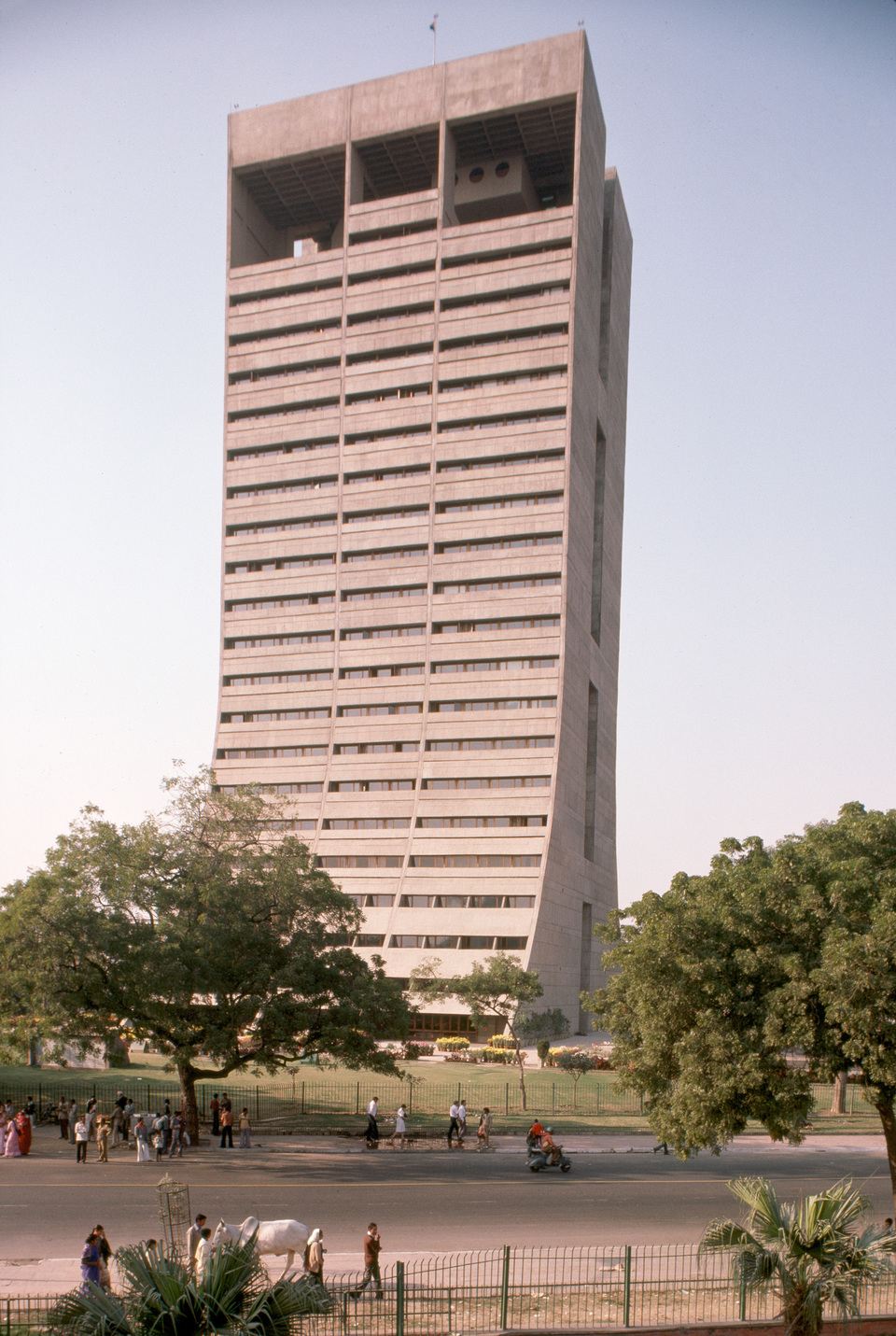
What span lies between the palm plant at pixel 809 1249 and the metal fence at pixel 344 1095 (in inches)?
1006

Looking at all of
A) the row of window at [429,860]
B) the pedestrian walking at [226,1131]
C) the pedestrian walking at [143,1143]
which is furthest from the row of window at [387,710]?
the pedestrian walking at [143,1143]

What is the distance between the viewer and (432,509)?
89.0 metres

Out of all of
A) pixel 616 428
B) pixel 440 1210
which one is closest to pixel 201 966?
pixel 440 1210

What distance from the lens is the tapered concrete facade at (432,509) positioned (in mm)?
84188

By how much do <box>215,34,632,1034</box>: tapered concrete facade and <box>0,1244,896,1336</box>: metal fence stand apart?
198 ft

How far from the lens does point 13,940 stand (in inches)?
1198

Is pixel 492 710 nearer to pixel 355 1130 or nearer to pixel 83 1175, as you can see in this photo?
pixel 355 1130

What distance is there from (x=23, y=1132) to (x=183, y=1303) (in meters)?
23.3

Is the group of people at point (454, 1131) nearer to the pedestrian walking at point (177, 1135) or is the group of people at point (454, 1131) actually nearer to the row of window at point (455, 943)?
the pedestrian walking at point (177, 1135)

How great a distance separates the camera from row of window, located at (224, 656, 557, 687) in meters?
85.7

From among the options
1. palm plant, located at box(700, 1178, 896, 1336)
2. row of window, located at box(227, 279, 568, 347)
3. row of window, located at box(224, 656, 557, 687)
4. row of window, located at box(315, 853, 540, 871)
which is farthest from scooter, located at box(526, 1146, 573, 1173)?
row of window, located at box(227, 279, 568, 347)

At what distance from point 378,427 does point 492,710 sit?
2642cm

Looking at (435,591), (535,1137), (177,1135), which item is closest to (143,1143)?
(177,1135)

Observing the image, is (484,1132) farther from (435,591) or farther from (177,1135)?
(435,591)
